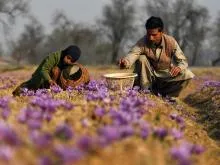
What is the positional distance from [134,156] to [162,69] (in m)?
7.36

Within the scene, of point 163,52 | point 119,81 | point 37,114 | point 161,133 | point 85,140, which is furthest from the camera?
point 163,52

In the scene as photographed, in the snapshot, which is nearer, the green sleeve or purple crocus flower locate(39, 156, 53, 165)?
purple crocus flower locate(39, 156, 53, 165)

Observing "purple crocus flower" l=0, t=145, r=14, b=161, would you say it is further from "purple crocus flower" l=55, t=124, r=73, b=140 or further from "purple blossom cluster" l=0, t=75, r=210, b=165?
"purple crocus flower" l=55, t=124, r=73, b=140

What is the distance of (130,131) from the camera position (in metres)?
3.88

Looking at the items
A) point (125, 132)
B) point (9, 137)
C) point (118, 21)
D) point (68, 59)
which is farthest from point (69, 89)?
point (118, 21)

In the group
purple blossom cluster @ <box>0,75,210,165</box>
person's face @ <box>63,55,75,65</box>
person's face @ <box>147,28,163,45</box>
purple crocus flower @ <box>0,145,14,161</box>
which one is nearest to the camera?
purple crocus flower @ <box>0,145,14,161</box>

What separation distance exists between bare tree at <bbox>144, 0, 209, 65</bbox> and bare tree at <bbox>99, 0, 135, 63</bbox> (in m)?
5.32

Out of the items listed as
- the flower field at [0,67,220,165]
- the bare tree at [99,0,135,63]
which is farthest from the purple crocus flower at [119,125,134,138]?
the bare tree at [99,0,135,63]

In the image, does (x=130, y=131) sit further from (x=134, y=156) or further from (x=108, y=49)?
(x=108, y=49)

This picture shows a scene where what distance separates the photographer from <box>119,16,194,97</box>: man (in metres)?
10.5

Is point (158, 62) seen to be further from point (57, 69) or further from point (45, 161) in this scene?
point (45, 161)

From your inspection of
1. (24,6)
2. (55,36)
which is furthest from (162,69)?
(55,36)

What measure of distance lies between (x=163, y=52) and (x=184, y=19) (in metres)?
78.7

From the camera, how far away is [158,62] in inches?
422
